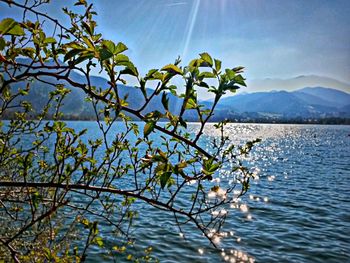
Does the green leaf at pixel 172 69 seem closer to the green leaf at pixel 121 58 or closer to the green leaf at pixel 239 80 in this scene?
the green leaf at pixel 121 58

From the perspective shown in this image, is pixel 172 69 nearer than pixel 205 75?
Yes

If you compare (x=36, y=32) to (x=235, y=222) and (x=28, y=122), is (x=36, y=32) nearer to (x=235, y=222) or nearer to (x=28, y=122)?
(x=28, y=122)

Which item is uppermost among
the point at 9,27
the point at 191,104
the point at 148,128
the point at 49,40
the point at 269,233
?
the point at 49,40

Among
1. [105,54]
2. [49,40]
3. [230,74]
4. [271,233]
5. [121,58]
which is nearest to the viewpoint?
[105,54]

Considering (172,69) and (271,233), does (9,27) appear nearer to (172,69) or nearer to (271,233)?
(172,69)

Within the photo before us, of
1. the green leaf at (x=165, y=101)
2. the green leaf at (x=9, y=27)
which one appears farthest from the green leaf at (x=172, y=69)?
the green leaf at (x=9, y=27)

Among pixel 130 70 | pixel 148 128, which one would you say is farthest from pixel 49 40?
pixel 148 128

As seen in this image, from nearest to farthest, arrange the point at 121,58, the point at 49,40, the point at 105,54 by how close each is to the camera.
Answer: the point at 105,54 < the point at 121,58 < the point at 49,40

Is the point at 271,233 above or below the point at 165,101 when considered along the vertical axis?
below

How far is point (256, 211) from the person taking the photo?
22.9 meters

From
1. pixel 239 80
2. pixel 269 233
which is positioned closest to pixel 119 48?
pixel 239 80

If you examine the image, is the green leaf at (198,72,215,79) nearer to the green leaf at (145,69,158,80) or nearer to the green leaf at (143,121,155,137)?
the green leaf at (145,69,158,80)

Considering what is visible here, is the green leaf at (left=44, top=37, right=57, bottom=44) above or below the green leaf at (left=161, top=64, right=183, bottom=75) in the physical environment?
above

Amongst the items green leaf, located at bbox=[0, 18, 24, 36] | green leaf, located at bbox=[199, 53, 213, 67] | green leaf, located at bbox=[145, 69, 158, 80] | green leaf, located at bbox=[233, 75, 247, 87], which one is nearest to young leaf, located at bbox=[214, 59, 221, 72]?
green leaf, located at bbox=[199, 53, 213, 67]
